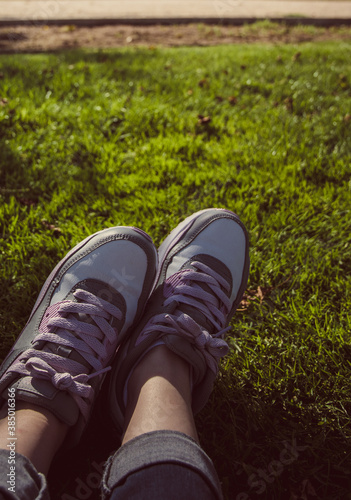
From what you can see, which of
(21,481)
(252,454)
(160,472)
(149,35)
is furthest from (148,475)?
(149,35)

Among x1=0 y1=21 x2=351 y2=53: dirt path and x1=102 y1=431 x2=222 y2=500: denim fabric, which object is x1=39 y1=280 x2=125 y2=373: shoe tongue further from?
x1=0 y1=21 x2=351 y2=53: dirt path

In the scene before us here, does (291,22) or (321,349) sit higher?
(291,22)

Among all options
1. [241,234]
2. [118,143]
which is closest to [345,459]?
[241,234]

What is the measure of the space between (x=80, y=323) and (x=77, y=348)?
12cm

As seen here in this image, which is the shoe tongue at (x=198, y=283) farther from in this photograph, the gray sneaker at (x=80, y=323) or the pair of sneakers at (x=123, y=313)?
the gray sneaker at (x=80, y=323)

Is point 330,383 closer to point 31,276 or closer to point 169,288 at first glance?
point 169,288

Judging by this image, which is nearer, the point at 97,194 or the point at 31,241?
the point at 31,241

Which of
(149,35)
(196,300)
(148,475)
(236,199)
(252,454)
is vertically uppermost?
(149,35)

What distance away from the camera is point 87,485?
146cm

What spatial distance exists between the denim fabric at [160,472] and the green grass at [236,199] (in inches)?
14.3

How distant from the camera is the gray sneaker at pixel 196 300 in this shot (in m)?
1.60

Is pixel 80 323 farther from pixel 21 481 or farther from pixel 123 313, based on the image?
pixel 21 481

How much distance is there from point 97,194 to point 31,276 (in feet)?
2.40

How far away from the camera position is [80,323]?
1.71 meters
